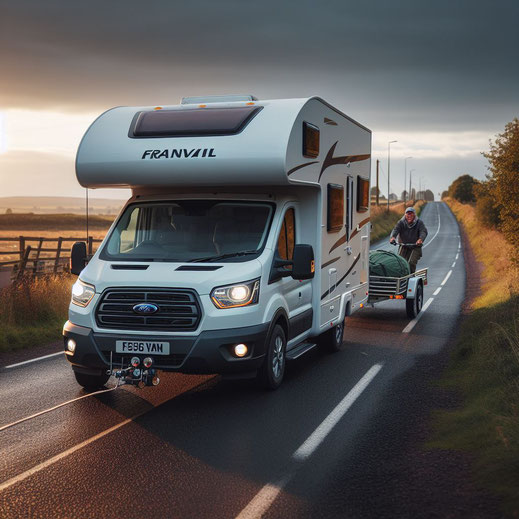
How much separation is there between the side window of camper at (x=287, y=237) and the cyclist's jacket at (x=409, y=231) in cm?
730

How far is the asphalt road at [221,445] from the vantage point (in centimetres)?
488

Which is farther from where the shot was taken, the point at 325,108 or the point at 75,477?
the point at 325,108

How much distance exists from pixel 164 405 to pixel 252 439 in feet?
4.98

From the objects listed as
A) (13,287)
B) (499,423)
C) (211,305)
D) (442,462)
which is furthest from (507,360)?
(13,287)

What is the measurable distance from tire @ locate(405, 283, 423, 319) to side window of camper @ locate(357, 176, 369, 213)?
284 centimetres

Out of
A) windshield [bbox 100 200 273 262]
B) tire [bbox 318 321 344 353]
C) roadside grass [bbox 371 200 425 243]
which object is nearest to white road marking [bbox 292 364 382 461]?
tire [bbox 318 321 344 353]

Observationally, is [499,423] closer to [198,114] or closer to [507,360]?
[507,360]

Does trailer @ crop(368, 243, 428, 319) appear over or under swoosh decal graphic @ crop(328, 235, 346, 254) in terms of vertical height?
under

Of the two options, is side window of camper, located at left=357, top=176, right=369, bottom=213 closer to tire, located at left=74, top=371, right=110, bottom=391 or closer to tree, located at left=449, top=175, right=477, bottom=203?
tire, located at left=74, top=371, right=110, bottom=391

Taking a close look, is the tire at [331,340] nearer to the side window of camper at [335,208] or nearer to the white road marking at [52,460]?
the side window of camper at [335,208]

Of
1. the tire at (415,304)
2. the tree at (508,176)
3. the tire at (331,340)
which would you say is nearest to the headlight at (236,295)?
the tire at (331,340)

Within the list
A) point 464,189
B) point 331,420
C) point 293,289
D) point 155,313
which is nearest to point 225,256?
point 155,313

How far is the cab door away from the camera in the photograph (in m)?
8.42

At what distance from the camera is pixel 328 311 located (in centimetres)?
998
